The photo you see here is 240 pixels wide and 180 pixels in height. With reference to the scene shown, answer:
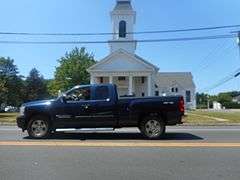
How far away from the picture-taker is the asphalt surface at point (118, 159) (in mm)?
10578

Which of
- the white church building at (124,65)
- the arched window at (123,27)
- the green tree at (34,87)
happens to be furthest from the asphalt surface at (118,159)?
the green tree at (34,87)

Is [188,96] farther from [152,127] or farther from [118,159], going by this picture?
[118,159]

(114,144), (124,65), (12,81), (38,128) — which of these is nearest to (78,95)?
(38,128)

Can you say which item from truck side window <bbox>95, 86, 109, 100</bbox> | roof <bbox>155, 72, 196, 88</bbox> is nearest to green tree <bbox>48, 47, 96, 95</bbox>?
roof <bbox>155, 72, 196, 88</bbox>

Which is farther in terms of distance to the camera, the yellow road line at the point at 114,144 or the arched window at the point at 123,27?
the arched window at the point at 123,27

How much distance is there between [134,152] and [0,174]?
4227mm

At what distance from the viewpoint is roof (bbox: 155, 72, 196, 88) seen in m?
102

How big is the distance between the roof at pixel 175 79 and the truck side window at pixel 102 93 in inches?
3223

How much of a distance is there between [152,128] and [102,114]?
1.73 m

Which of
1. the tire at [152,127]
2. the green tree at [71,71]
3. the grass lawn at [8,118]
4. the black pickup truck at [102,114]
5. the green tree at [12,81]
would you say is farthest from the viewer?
the green tree at [12,81]

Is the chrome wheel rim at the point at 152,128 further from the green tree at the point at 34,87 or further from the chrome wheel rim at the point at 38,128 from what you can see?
the green tree at the point at 34,87

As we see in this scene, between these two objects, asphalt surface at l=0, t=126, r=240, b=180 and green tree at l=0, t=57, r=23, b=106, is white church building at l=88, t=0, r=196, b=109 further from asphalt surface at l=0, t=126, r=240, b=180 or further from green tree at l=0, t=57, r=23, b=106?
asphalt surface at l=0, t=126, r=240, b=180

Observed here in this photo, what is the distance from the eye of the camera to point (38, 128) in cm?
1817

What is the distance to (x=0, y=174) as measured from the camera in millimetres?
10625
